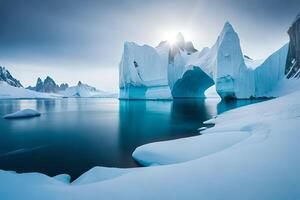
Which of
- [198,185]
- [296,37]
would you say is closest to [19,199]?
[198,185]

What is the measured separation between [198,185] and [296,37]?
37.0m

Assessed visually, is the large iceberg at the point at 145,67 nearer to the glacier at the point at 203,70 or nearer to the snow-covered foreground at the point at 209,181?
the glacier at the point at 203,70

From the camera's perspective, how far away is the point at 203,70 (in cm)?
3469

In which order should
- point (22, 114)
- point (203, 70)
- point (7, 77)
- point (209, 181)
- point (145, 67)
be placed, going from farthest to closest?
1. point (7, 77)
2. point (145, 67)
3. point (203, 70)
4. point (22, 114)
5. point (209, 181)

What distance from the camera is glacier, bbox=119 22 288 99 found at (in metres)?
30.4

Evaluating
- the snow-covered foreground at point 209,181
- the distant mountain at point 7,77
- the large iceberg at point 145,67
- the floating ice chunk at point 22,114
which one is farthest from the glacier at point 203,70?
the distant mountain at point 7,77

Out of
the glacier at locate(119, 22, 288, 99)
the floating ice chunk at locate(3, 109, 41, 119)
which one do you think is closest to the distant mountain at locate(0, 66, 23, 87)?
the glacier at locate(119, 22, 288, 99)

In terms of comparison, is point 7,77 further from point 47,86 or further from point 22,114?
point 22,114

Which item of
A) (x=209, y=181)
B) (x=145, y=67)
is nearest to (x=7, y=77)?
(x=145, y=67)

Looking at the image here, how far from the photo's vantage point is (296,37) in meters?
29.7

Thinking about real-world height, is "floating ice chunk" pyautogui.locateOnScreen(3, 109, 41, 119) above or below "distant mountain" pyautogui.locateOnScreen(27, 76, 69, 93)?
below

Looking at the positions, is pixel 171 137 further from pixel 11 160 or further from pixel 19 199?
pixel 19 199

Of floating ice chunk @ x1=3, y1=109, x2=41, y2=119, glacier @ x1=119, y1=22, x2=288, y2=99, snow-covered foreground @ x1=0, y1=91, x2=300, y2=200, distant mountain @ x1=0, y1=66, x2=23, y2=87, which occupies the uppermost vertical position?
distant mountain @ x1=0, y1=66, x2=23, y2=87

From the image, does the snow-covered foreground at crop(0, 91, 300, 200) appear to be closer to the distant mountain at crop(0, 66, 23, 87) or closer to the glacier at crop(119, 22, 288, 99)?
the glacier at crop(119, 22, 288, 99)
